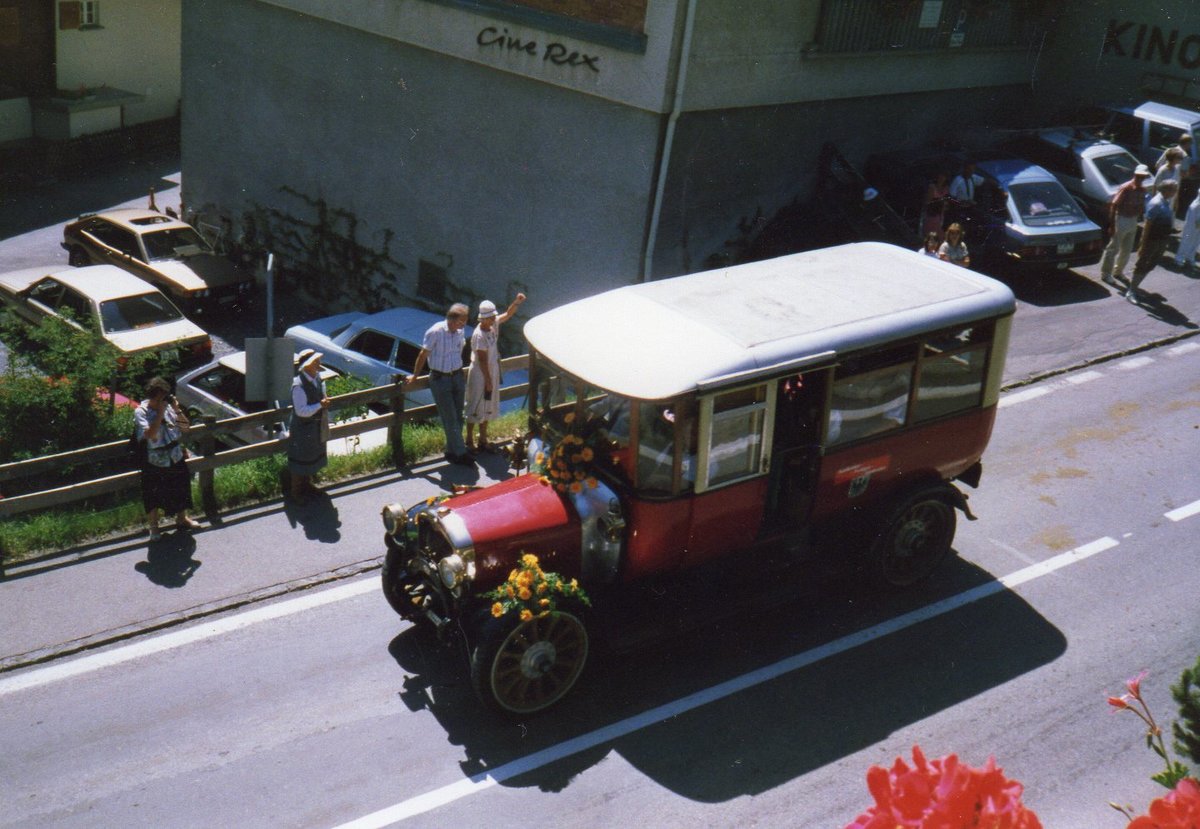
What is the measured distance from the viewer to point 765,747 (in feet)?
26.2

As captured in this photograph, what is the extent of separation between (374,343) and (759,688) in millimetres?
8356

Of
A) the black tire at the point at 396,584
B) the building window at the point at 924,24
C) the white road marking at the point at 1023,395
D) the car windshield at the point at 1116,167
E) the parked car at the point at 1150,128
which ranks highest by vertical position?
the building window at the point at 924,24

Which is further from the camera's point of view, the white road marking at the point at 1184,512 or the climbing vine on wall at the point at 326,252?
the climbing vine on wall at the point at 326,252

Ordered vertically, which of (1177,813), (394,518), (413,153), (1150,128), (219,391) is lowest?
(219,391)

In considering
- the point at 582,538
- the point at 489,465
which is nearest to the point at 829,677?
the point at 582,538

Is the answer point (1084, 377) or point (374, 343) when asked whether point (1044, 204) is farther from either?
point (374, 343)

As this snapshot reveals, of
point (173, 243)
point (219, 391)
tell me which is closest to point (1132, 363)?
point (219, 391)

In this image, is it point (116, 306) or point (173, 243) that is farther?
point (173, 243)

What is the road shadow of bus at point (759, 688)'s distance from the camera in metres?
7.84

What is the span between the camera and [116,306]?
17.0m

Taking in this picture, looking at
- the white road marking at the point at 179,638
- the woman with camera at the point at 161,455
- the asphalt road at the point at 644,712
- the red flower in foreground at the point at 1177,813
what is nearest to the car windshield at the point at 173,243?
the woman with camera at the point at 161,455

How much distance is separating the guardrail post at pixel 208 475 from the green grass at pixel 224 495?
0.43ft

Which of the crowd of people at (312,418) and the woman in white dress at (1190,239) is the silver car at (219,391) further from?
the woman in white dress at (1190,239)

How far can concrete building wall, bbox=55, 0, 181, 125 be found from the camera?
29125 mm
